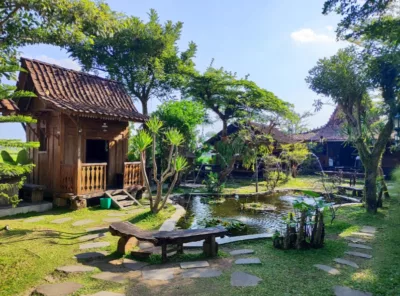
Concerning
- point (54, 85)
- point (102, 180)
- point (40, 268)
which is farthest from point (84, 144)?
point (40, 268)

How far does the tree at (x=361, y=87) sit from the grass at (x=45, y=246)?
5978 mm

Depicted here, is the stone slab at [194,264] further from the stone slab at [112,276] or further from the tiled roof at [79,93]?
the tiled roof at [79,93]

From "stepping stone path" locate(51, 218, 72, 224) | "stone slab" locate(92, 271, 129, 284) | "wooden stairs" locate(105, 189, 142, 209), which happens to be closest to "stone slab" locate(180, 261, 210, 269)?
"stone slab" locate(92, 271, 129, 284)

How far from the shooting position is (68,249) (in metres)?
5.16

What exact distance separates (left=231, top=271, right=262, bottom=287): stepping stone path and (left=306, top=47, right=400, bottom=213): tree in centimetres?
607

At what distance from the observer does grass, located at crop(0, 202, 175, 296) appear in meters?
3.83

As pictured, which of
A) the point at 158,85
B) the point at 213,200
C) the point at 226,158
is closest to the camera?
the point at 213,200

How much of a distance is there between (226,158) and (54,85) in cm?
877

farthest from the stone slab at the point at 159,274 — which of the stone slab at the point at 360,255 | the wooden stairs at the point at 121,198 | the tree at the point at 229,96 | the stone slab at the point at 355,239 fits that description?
the tree at the point at 229,96

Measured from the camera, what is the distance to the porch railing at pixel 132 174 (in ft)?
33.1

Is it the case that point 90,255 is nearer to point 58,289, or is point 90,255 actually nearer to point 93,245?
point 93,245

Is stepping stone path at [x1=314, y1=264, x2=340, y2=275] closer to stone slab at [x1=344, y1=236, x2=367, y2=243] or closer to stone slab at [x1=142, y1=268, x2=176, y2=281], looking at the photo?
stone slab at [x1=344, y1=236, x2=367, y2=243]

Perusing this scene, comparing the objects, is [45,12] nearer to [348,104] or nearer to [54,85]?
[54,85]

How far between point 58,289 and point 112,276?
71 cm
